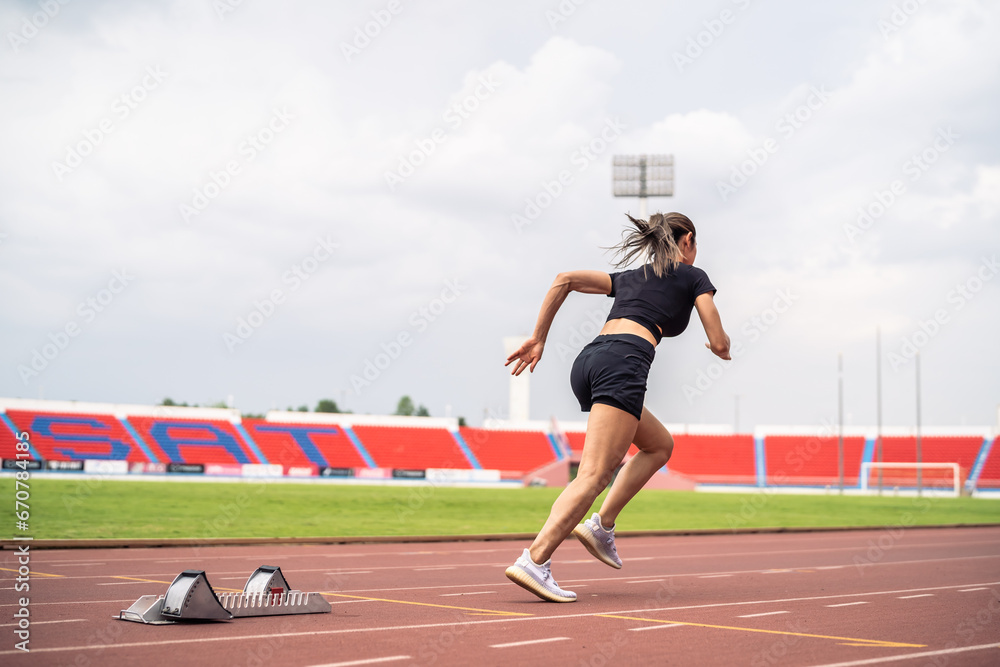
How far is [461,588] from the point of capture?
7758mm

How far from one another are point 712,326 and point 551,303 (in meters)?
1.10

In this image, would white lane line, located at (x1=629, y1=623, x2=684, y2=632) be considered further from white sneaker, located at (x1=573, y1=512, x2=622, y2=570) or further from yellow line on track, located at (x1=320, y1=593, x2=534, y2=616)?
white sneaker, located at (x1=573, y1=512, x2=622, y2=570)

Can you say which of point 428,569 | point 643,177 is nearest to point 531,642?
point 428,569

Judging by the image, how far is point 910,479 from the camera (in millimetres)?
60906

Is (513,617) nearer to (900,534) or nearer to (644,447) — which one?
(644,447)

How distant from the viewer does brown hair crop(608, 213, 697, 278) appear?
651 cm

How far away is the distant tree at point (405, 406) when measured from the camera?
159m

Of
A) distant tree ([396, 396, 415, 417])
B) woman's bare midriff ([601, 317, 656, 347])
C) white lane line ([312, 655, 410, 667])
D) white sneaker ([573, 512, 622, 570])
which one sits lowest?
white lane line ([312, 655, 410, 667])

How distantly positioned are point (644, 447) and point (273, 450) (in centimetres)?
5463

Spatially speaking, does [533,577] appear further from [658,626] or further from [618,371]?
[618,371]

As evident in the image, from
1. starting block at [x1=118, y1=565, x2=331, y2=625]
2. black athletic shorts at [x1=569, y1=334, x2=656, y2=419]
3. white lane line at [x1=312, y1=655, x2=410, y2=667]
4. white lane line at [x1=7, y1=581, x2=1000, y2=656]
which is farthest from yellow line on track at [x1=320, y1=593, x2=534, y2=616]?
white lane line at [x1=312, y1=655, x2=410, y2=667]

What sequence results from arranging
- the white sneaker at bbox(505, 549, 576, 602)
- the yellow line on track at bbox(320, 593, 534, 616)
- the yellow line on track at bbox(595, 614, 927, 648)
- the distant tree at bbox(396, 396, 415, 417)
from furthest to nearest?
the distant tree at bbox(396, 396, 415, 417)
the white sneaker at bbox(505, 549, 576, 602)
the yellow line on track at bbox(320, 593, 534, 616)
the yellow line on track at bbox(595, 614, 927, 648)

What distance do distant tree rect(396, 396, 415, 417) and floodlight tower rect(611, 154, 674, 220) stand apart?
115691 mm

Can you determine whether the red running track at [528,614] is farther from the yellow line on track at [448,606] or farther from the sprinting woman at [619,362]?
the sprinting woman at [619,362]
